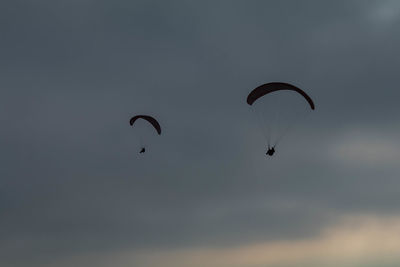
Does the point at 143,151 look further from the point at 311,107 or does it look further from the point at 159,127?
the point at 311,107

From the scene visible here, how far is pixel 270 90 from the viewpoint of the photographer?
62.8 meters

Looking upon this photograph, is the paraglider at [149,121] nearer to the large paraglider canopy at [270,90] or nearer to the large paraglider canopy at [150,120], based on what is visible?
the large paraglider canopy at [150,120]

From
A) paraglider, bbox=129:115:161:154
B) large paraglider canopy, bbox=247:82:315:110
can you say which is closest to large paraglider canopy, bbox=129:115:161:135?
paraglider, bbox=129:115:161:154

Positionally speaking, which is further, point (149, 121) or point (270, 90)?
point (149, 121)

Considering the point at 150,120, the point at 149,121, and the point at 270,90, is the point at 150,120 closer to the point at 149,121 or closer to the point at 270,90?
the point at 149,121

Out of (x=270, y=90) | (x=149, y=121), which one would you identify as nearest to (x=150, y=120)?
(x=149, y=121)

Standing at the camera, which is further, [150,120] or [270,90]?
[150,120]

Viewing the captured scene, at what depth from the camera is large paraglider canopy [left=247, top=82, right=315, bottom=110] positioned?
60938 mm

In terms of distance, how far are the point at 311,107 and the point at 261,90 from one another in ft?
16.2

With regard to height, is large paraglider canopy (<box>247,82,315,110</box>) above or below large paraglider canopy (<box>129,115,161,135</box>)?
below

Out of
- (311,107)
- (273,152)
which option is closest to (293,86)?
(311,107)

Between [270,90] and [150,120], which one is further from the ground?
[150,120]

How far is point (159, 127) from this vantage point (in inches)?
3088

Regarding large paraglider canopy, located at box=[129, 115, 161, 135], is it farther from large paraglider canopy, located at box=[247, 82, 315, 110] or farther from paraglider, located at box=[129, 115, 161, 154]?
large paraglider canopy, located at box=[247, 82, 315, 110]
